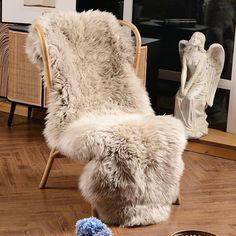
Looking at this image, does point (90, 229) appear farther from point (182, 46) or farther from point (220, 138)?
point (182, 46)

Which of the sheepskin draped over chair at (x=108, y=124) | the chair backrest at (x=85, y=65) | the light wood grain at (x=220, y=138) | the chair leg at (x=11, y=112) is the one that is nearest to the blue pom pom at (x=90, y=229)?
the sheepskin draped over chair at (x=108, y=124)

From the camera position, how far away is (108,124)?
292cm

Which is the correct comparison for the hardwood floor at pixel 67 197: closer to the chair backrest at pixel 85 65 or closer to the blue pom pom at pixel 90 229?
the chair backrest at pixel 85 65

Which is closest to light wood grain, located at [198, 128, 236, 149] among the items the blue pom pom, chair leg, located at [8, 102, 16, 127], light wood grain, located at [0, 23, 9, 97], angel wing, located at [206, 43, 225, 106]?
angel wing, located at [206, 43, 225, 106]

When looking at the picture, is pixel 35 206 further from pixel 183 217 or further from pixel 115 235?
pixel 183 217

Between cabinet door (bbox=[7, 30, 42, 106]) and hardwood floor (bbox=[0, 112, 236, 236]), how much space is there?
15.2 inches

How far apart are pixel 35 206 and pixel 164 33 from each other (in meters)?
2.04

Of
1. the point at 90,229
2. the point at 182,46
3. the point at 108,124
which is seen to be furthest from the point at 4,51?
the point at 90,229

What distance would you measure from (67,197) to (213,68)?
160cm

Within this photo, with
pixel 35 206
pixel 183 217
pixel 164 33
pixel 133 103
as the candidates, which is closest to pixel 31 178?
pixel 35 206

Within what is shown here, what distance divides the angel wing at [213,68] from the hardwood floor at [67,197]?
1.53 ft

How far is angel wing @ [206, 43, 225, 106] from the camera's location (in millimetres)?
4195

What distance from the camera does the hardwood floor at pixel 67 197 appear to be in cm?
287

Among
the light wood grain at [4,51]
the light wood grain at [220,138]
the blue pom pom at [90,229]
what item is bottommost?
the light wood grain at [220,138]
